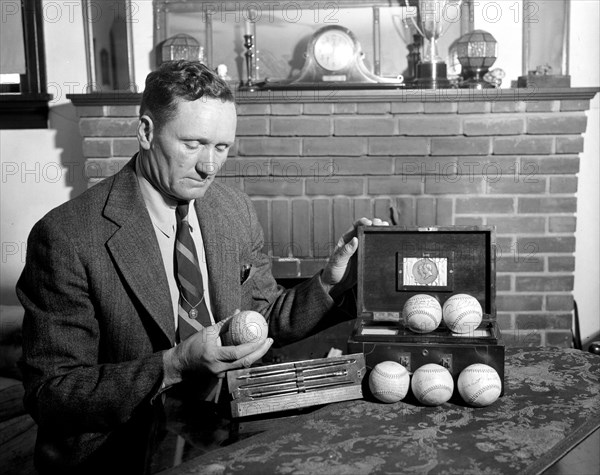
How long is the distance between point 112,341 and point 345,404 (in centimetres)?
64

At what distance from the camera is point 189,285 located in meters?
2.05

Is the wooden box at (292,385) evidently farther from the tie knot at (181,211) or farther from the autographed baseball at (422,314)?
the tie knot at (181,211)

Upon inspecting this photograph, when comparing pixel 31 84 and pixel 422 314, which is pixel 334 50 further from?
pixel 422 314

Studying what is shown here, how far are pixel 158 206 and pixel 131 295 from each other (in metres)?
0.28

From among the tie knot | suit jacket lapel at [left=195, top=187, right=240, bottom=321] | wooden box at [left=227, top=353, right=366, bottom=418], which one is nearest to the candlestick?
suit jacket lapel at [left=195, top=187, right=240, bottom=321]

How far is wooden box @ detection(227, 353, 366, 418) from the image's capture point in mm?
1678

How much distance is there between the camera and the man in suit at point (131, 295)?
1782 millimetres

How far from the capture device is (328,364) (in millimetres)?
1744

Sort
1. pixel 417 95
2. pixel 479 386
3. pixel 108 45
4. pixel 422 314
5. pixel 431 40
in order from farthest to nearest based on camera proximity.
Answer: pixel 108 45, pixel 431 40, pixel 417 95, pixel 422 314, pixel 479 386

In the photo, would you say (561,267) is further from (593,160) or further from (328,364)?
(328,364)

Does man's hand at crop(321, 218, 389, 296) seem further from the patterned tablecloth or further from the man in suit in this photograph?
the patterned tablecloth

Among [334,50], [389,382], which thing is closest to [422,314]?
[389,382]

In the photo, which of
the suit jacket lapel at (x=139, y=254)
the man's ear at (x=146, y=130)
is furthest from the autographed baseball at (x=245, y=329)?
the man's ear at (x=146, y=130)

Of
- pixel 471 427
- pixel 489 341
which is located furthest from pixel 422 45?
pixel 471 427
